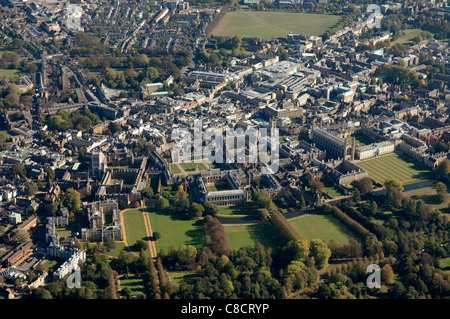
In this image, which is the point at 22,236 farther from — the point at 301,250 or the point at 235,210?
the point at 301,250

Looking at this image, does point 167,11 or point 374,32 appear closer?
point 374,32

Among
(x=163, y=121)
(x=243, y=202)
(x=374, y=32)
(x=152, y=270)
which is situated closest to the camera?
(x=152, y=270)

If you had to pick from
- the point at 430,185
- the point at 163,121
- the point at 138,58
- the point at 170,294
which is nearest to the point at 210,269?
the point at 170,294

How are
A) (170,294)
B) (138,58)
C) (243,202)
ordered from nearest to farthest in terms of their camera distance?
1. (170,294)
2. (243,202)
3. (138,58)

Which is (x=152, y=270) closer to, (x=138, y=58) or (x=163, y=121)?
(x=163, y=121)

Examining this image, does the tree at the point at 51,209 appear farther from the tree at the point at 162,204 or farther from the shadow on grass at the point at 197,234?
the shadow on grass at the point at 197,234

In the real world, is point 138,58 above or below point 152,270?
above
